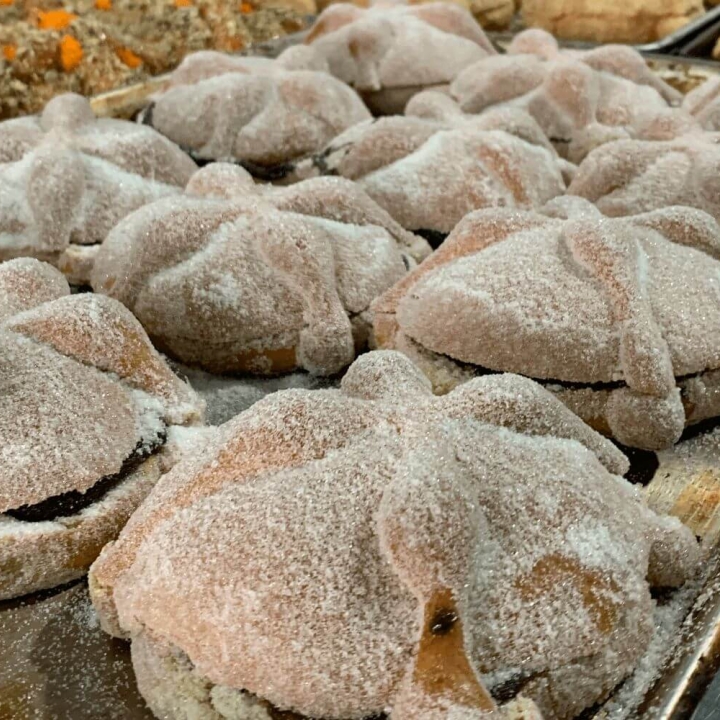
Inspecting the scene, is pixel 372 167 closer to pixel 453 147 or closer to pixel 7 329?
pixel 453 147

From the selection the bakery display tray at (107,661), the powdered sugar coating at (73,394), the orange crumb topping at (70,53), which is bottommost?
the bakery display tray at (107,661)


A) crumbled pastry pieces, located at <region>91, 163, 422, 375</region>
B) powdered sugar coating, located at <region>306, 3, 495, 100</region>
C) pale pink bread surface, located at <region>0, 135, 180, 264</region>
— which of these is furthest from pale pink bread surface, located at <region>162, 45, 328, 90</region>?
crumbled pastry pieces, located at <region>91, 163, 422, 375</region>

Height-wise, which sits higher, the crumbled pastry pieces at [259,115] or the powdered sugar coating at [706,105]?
the powdered sugar coating at [706,105]

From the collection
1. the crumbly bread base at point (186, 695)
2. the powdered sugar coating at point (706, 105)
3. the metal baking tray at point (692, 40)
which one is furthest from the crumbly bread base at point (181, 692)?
the metal baking tray at point (692, 40)

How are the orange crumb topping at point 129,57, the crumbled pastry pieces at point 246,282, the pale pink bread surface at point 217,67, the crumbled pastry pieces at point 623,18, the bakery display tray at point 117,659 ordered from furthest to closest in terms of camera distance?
the crumbled pastry pieces at point 623,18, the orange crumb topping at point 129,57, the pale pink bread surface at point 217,67, the crumbled pastry pieces at point 246,282, the bakery display tray at point 117,659

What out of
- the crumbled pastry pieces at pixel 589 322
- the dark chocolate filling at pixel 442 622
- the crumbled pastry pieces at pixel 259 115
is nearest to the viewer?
the dark chocolate filling at pixel 442 622

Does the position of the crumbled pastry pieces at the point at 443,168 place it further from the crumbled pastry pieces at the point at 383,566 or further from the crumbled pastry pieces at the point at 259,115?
the crumbled pastry pieces at the point at 383,566

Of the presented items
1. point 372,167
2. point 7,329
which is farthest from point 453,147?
point 7,329

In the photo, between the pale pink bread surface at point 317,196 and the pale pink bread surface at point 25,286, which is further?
the pale pink bread surface at point 317,196
